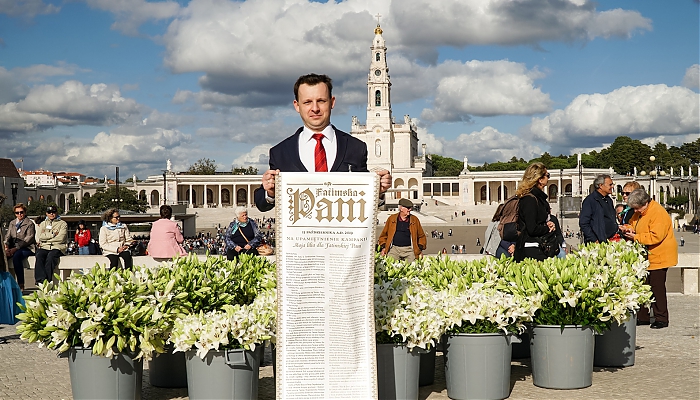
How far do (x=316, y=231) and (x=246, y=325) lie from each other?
1.32 meters

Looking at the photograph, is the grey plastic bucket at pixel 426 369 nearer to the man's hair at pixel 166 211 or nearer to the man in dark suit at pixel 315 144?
the man in dark suit at pixel 315 144

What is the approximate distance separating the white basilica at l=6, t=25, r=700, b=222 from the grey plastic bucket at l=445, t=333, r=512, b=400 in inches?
3746

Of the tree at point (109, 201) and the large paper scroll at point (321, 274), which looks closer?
the large paper scroll at point (321, 274)

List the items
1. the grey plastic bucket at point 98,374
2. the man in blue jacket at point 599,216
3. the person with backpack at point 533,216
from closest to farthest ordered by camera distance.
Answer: the grey plastic bucket at point 98,374 → the person with backpack at point 533,216 → the man in blue jacket at point 599,216

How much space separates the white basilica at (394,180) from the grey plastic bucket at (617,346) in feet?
307

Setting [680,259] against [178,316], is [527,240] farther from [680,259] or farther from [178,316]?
[680,259]

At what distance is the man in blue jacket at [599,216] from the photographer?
33.7 ft

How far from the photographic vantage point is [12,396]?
633 centimetres

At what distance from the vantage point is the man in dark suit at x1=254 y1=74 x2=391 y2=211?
15.6ft

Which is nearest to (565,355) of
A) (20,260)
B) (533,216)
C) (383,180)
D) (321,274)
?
(533,216)

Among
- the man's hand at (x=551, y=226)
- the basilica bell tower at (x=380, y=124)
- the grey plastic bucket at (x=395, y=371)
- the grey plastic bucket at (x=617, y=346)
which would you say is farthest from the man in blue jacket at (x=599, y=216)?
the basilica bell tower at (x=380, y=124)

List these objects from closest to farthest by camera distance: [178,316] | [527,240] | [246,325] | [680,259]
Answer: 1. [246,325]
2. [178,316]
3. [527,240]
4. [680,259]

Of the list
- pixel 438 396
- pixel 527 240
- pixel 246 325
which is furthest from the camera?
pixel 527 240

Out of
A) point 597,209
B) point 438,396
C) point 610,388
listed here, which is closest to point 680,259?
point 597,209
